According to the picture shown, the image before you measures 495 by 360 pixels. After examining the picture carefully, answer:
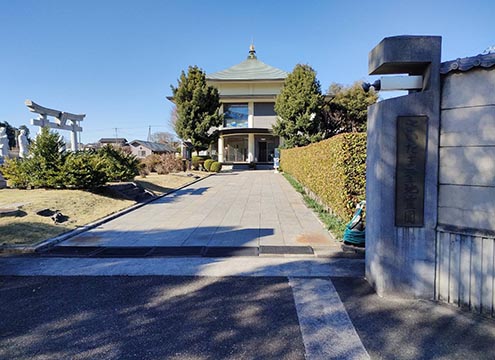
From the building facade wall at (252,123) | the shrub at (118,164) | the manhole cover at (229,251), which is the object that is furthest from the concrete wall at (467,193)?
the building facade wall at (252,123)

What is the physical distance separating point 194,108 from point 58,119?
9458 mm

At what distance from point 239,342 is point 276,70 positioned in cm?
3532

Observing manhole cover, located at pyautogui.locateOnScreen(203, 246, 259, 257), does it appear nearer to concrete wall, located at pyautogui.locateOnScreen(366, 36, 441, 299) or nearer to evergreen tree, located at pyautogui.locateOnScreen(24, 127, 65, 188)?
concrete wall, located at pyautogui.locateOnScreen(366, 36, 441, 299)

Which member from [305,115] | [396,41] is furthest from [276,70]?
[396,41]

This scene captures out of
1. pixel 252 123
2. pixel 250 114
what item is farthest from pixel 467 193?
pixel 250 114

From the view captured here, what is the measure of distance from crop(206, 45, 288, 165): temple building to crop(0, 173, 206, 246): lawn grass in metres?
21.8

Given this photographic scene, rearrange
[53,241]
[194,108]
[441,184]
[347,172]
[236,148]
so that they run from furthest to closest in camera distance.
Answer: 1. [236,148]
2. [194,108]
3. [347,172]
4. [53,241]
5. [441,184]

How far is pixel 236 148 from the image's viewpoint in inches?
1336

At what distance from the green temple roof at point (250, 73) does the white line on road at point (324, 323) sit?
1213 inches

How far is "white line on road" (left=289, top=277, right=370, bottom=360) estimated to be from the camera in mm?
2418

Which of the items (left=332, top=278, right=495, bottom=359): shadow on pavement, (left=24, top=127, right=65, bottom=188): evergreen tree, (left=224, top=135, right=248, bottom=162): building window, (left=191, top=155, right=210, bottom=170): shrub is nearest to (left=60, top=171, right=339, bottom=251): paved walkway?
(left=332, top=278, right=495, bottom=359): shadow on pavement

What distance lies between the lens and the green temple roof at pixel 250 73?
106 feet

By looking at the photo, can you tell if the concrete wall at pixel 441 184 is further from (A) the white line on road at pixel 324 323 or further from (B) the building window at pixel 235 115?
(B) the building window at pixel 235 115

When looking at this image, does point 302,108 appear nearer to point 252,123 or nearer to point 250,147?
point 252,123
